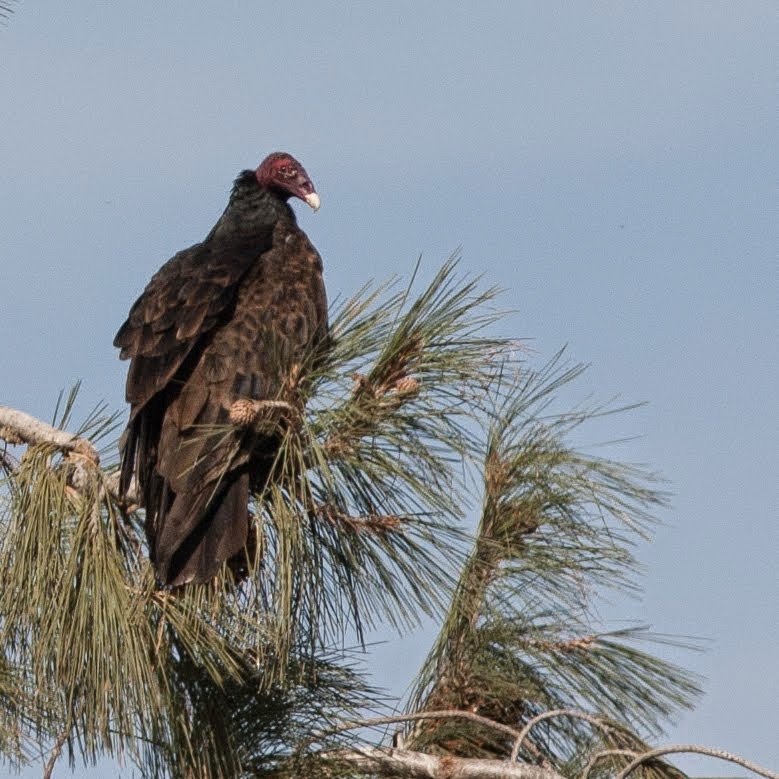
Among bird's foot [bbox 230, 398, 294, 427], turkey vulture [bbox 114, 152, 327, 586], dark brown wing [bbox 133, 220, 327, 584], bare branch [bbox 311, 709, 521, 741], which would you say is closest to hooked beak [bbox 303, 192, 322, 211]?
turkey vulture [bbox 114, 152, 327, 586]

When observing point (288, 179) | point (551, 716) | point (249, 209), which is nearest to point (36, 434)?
point (551, 716)

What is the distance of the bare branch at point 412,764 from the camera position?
2.28m

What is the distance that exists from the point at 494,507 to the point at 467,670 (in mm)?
320

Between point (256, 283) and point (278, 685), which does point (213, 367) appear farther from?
point (278, 685)

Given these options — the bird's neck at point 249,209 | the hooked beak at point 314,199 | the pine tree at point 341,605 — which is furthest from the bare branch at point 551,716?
the hooked beak at point 314,199

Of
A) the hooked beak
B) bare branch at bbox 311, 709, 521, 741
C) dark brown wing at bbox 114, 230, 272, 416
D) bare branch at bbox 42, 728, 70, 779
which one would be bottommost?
bare branch at bbox 42, 728, 70, 779

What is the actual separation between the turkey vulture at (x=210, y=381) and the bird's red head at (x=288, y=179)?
86 centimetres

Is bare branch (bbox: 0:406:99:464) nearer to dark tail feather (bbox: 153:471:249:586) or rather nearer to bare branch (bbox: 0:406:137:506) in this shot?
bare branch (bbox: 0:406:137:506)

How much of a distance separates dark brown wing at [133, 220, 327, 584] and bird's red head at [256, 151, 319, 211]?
1204mm

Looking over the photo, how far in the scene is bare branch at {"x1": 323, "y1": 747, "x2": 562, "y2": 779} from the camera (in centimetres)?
228

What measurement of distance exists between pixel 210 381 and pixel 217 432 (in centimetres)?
40

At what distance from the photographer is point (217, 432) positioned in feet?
8.64

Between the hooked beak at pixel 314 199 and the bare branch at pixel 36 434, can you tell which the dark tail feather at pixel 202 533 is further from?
the hooked beak at pixel 314 199

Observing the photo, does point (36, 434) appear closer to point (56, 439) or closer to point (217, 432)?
point (56, 439)
